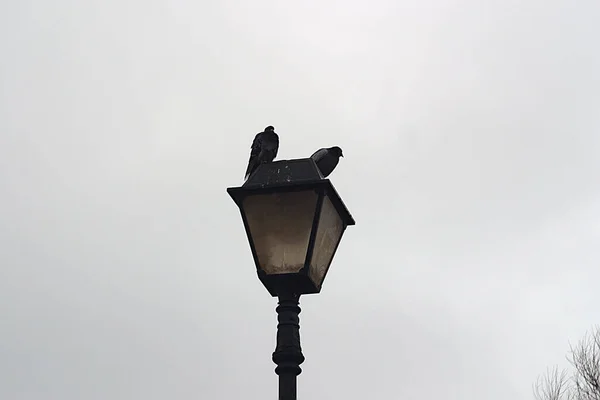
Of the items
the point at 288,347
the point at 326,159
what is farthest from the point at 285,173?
the point at 288,347

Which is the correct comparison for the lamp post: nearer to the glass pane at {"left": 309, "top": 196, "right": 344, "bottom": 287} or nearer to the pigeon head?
the glass pane at {"left": 309, "top": 196, "right": 344, "bottom": 287}

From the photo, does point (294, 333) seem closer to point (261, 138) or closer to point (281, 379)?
point (281, 379)

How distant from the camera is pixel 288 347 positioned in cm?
421

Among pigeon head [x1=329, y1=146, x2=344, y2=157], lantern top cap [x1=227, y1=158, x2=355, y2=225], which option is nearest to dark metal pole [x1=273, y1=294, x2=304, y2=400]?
lantern top cap [x1=227, y1=158, x2=355, y2=225]

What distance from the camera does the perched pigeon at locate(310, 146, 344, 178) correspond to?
5.09 m

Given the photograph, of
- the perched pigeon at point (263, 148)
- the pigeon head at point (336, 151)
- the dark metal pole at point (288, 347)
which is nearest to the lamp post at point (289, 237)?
the dark metal pole at point (288, 347)

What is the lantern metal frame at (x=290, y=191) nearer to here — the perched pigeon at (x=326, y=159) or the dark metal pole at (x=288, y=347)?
the dark metal pole at (x=288, y=347)

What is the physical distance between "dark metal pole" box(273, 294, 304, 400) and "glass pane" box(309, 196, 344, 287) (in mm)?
175

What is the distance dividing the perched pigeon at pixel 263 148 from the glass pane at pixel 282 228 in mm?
1395

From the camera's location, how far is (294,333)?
14.0ft

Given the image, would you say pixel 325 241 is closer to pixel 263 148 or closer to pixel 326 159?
pixel 326 159

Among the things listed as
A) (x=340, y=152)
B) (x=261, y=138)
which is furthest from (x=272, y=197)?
(x=261, y=138)

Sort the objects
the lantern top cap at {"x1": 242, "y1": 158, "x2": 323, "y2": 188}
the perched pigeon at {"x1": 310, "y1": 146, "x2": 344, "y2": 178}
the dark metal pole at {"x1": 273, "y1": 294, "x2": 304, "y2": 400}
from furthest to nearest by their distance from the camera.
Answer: the perched pigeon at {"x1": 310, "y1": 146, "x2": 344, "y2": 178}
the lantern top cap at {"x1": 242, "y1": 158, "x2": 323, "y2": 188}
the dark metal pole at {"x1": 273, "y1": 294, "x2": 304, "y2": 400}

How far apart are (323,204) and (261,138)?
6.66 ft
